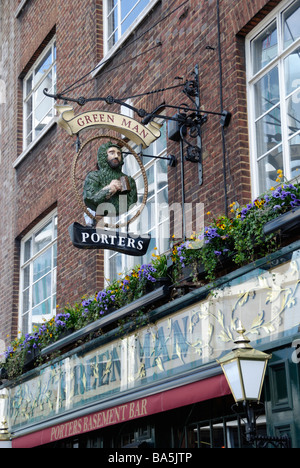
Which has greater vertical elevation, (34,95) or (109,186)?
(34,95)

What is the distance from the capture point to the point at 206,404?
873 centimetres

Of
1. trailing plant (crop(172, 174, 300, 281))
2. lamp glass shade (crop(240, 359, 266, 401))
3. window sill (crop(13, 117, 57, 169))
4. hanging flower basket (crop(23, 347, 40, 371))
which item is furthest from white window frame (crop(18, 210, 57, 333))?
lamp glass shade (crop(240, 359, 266, 401))

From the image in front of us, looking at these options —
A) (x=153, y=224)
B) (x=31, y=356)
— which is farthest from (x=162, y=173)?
(x=31, y=356)

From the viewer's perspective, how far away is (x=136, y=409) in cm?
882

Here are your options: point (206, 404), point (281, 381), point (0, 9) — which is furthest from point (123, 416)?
point (0, 9)

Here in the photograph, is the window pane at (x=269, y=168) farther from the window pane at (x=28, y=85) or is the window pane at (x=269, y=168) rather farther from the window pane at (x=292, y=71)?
the window pane at (x=28, y=85)

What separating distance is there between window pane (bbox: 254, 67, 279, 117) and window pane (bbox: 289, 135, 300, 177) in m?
0.61

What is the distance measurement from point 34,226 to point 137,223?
4.04 metres

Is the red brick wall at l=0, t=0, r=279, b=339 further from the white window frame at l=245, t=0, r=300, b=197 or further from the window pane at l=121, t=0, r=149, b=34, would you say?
the window pane at l=121, t=0, r=149, b=34

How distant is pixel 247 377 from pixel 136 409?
2.37 m

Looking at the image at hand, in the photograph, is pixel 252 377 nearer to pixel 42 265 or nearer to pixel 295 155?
pixel 295 155

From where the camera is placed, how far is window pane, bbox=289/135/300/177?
8.12 metres

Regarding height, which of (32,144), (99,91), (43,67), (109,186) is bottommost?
(109,186)

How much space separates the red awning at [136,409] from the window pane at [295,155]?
6.95ft
